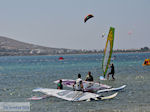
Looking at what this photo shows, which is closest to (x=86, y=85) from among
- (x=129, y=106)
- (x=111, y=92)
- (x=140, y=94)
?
(x=111, y=92)

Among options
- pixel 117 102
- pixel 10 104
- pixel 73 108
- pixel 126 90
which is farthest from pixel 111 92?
pixel 10 104

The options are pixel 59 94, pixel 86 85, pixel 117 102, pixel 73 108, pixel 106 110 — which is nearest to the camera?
pixel 106 110

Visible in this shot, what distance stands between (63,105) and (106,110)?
3422 mm

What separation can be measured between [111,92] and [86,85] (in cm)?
218

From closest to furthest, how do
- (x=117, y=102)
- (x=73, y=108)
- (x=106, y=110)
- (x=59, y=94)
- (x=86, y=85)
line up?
(x=106, y=110) → (x=73, y=108) → (x=117, y=102) → (x=59, y=94) → (x=86, y=85)

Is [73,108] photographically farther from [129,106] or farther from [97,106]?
[129,106]

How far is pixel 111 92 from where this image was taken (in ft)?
85.9

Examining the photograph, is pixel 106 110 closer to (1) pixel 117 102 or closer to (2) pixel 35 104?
(1) pixel 117 102

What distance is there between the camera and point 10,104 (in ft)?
72.1

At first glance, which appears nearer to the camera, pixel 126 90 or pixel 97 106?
pixel 97 106

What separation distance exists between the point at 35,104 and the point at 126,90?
849 centimetres

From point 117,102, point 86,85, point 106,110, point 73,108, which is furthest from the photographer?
point 86,85

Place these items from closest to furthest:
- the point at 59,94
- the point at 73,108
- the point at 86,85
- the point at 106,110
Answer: the point at 106,110 < the point at 73,108 < the point at 59,94 < the point at 86,85

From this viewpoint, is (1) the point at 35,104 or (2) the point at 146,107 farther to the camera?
(1) the point at 35,104
